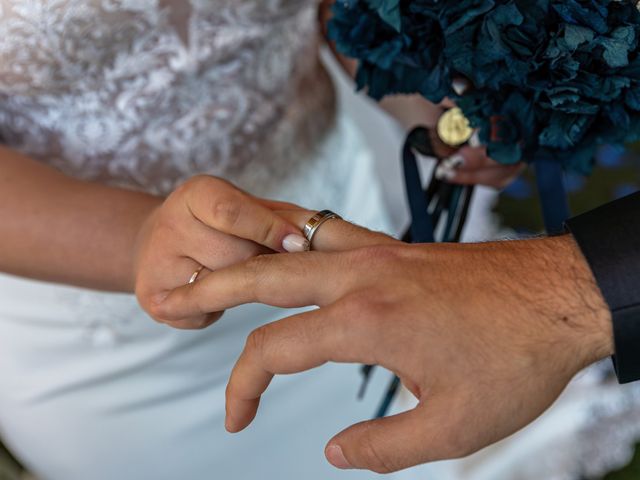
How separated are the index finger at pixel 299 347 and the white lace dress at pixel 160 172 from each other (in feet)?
1.76

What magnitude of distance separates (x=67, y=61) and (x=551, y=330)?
72cm

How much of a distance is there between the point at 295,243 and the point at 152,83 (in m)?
0.48

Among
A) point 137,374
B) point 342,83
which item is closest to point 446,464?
point 137,374

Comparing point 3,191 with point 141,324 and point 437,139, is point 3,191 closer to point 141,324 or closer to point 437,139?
point 141,324

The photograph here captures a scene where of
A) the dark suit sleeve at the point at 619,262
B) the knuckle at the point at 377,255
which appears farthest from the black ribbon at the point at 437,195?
the knuckle at the point at 377,255

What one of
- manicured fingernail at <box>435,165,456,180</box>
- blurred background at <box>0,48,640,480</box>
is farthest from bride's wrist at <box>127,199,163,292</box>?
blurred background at <box>0,48,640,480</box>

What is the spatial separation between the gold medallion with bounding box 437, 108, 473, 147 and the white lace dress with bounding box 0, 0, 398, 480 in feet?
1.01

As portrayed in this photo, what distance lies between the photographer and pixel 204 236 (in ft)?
2.42

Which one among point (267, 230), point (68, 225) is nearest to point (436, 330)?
point (267, 230)

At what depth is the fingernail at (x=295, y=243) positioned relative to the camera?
2.38 ft

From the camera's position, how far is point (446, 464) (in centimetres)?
149

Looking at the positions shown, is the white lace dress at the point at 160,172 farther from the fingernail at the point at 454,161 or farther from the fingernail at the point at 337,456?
the fingernail at the point at 337,456

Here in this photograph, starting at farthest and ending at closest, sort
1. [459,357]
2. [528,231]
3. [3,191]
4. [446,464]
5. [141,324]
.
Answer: [528,231] → [446,464] → [141,324] → [3,191] → [459,357]

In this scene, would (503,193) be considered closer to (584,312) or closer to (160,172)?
(160,172)
